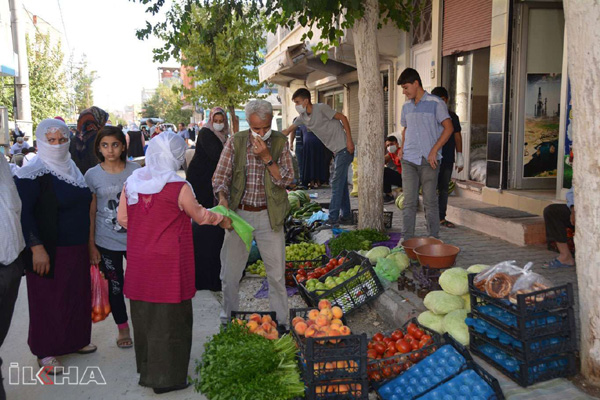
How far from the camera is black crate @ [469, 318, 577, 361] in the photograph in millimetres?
3033

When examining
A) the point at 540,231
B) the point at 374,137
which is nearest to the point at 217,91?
the point at 374,137

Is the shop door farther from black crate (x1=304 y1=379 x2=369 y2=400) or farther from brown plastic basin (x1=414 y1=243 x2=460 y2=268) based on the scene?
black crate (x1=304 y1=379 x2=369 y2=400)

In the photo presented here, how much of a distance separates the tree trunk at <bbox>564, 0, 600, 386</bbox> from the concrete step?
3.38 m

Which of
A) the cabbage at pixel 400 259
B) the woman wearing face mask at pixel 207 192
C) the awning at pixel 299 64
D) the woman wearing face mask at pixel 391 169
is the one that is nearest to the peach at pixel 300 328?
→ the cabbage at pixel 400 259

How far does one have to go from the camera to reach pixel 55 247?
3760mm

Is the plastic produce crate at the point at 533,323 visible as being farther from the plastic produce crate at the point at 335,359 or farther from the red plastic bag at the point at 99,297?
the red plastic bag at the point at 99,297

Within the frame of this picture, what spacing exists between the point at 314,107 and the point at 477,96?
11.2ft

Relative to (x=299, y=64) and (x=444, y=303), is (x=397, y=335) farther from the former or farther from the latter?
(x=299, y=64)

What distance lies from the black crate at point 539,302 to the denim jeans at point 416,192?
276cm

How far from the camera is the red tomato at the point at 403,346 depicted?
3.51 metres

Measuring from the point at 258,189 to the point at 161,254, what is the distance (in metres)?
1.12

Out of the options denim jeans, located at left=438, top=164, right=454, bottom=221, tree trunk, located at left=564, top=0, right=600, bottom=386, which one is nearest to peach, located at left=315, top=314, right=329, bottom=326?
tree trunk, located at left=564, top=0, right=600, bottom=386

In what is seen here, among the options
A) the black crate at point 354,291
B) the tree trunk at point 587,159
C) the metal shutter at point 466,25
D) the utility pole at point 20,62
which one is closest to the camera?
the tree trunk at point 587,159

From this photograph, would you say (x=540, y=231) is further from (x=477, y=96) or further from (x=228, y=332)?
(x=228, y=332)
